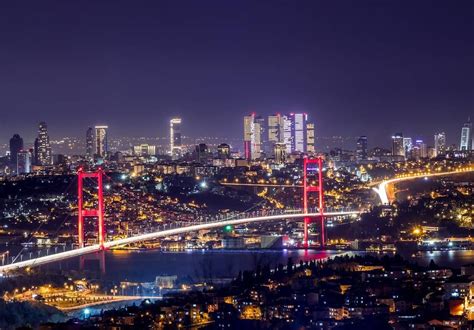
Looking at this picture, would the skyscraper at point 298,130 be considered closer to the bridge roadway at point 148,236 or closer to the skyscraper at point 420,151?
the skyscraper at point 420,151

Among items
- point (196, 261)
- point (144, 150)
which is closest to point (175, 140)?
point (144, 150)

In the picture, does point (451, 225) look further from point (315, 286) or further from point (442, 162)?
point (442, 162)

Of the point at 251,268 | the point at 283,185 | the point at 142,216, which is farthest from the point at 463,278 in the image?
the point at 283,185

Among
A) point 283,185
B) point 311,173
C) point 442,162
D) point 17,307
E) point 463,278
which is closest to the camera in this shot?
point 17,307

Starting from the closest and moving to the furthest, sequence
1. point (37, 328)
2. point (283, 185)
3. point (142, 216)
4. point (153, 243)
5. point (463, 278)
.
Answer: point (37, 328) < point (463, 278) < point (153, 243) < point (142, 216) < point (283, 185)

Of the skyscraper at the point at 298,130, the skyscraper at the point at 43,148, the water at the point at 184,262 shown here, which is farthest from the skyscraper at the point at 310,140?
the water at the point at 184,262

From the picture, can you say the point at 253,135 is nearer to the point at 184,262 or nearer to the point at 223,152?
the point at 223,152
